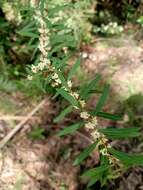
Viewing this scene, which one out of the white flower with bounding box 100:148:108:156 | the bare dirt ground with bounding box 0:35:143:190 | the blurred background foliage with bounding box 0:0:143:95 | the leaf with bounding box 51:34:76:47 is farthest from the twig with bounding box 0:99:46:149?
the white flower with bounding box 100:148:108:156

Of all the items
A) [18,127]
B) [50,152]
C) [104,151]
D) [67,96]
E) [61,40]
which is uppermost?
[61,40]

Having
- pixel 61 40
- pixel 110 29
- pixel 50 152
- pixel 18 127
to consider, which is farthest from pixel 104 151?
pixel 110 29

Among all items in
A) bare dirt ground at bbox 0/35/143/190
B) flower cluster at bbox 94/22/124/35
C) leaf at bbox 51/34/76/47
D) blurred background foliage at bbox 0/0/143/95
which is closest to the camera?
leaf at bbox 51/34/76/47

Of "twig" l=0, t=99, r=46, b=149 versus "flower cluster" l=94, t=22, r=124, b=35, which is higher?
"flower cluster" l=94, t=22, r=124, b=35

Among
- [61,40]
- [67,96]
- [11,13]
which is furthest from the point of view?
[11,13]

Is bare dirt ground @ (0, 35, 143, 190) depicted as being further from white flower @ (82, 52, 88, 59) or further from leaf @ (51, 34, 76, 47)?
leaf @ (51, 34, 76, 47)

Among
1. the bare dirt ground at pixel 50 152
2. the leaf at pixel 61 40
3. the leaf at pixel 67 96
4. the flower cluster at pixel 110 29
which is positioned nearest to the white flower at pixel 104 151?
the leaf at pixel 67 96

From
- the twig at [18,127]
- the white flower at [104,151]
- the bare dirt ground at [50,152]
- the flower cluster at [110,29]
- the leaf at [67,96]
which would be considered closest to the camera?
the leaf at [67,96]

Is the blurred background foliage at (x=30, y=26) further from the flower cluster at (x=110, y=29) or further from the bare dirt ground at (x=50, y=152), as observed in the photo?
the bare dirt ground at (x=50, y=152)

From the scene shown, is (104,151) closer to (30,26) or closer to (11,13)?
(30,26)

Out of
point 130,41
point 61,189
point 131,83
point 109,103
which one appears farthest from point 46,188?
point 130,41
